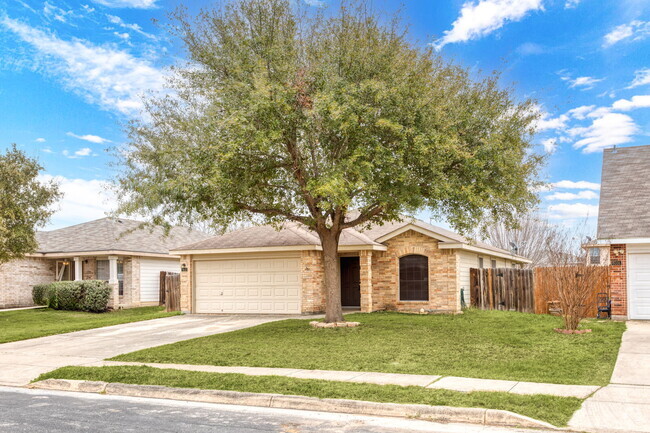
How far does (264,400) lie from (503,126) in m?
9.75

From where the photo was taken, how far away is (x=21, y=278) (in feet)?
97.8

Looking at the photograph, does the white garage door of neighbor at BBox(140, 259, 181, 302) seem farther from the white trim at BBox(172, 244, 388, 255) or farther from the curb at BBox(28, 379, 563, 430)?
the curb at BBox(28, 379, 563, 430)

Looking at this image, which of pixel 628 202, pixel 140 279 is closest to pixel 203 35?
pixel 628 202

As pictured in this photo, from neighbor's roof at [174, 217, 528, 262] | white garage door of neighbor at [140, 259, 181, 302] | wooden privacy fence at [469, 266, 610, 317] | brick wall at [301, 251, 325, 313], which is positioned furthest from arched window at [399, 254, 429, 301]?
white garage door of neighbor at [140, 259, 181, 302]

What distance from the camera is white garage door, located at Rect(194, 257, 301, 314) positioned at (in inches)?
855

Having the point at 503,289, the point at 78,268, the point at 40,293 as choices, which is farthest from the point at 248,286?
the point at 40,293

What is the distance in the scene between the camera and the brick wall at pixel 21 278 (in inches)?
1142

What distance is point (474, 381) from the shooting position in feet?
30.7

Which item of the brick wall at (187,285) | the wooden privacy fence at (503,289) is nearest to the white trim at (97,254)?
the brick wall at (187,285)

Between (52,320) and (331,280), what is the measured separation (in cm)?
1191

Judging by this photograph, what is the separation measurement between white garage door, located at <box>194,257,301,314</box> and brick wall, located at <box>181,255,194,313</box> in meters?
0.27

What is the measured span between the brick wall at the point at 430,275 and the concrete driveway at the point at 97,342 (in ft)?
13.1

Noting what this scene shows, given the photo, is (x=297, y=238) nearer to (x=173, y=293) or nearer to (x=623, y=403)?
(x=173, y=293)

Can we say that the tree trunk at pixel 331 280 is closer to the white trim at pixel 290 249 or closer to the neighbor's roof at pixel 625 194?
the white trim at pixel 290 249
